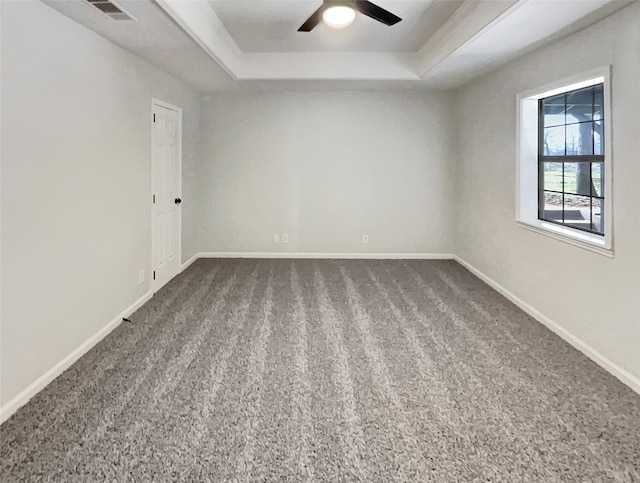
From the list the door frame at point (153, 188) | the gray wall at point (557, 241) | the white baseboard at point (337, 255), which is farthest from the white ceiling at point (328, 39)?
the white baseboard at point (337, 255)

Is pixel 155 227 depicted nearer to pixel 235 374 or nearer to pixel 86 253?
pixel 86 253

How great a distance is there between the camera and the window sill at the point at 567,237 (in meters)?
2.82

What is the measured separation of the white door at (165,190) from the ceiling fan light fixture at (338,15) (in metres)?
2.21

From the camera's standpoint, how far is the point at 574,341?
3.09 m

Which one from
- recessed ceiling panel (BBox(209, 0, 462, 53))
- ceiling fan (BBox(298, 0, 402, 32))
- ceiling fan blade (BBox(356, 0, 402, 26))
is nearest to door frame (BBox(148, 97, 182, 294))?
recessed ceiling panel (BBox(209, 0, 462, 53))

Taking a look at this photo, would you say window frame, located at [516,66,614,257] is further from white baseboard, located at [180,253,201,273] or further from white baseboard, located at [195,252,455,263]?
white baseboard, located at [180,253,201,273]

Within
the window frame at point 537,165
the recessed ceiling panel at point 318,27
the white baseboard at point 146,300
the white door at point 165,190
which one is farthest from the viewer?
the white door at point 165,190

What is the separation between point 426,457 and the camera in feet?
6.18

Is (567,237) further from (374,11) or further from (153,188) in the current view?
(153,188)

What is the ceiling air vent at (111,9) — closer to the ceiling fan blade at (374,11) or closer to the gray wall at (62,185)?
the gray wall at (62,185)

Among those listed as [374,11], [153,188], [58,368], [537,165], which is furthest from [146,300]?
[537,165]

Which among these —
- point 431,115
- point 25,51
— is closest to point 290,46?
point 431,115

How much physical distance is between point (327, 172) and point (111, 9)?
12.3ft

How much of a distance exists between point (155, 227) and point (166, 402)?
254 cm
